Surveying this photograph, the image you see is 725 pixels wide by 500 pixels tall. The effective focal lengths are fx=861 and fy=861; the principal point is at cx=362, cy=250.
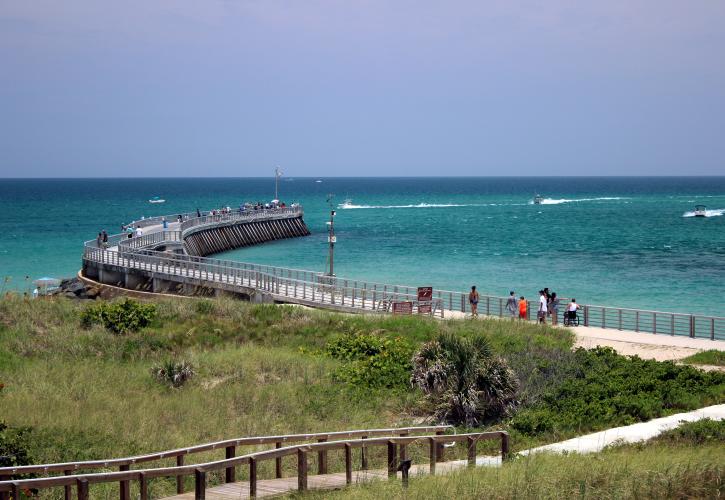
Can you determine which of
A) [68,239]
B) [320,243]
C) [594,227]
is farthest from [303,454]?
[594,227]

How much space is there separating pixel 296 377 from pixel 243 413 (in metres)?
3.57

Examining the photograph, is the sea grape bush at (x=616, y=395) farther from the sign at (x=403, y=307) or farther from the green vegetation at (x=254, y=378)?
the sign at (x=403, y=307)

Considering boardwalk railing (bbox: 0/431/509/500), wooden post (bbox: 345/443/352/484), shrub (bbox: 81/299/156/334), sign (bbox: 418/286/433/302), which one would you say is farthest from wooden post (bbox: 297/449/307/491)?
sign (bbox: 418/286/433/302)

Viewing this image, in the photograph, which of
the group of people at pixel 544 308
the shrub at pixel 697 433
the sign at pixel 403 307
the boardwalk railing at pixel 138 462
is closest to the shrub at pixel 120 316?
the sign at pixel 403 307

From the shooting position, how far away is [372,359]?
959 inches


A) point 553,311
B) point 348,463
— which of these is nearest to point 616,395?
point 348,463

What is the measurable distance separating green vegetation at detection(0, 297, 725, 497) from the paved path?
19.1 inches

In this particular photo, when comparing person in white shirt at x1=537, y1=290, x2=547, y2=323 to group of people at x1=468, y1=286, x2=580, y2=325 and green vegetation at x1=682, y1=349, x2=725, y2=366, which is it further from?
green vegetation at x1=682, y1=349, x2=725, y2=366

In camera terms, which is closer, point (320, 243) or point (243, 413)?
point (243, 413)

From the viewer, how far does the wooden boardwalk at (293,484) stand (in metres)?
11.8

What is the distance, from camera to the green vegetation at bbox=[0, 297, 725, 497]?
18016 millimetres

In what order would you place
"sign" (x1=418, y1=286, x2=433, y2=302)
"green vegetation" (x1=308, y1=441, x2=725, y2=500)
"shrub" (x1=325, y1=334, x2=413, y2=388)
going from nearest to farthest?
"green vegetation" (x1=308, y1=441, x2=725, y2=500) < "shrub" (x1=325, y1=334, x2=413, y2=388) < "sign" (x1=418, y1=286, x2=433, y2=302)

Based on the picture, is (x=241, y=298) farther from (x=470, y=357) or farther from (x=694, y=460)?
(x=694, y=460)

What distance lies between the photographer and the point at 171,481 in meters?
14.3
